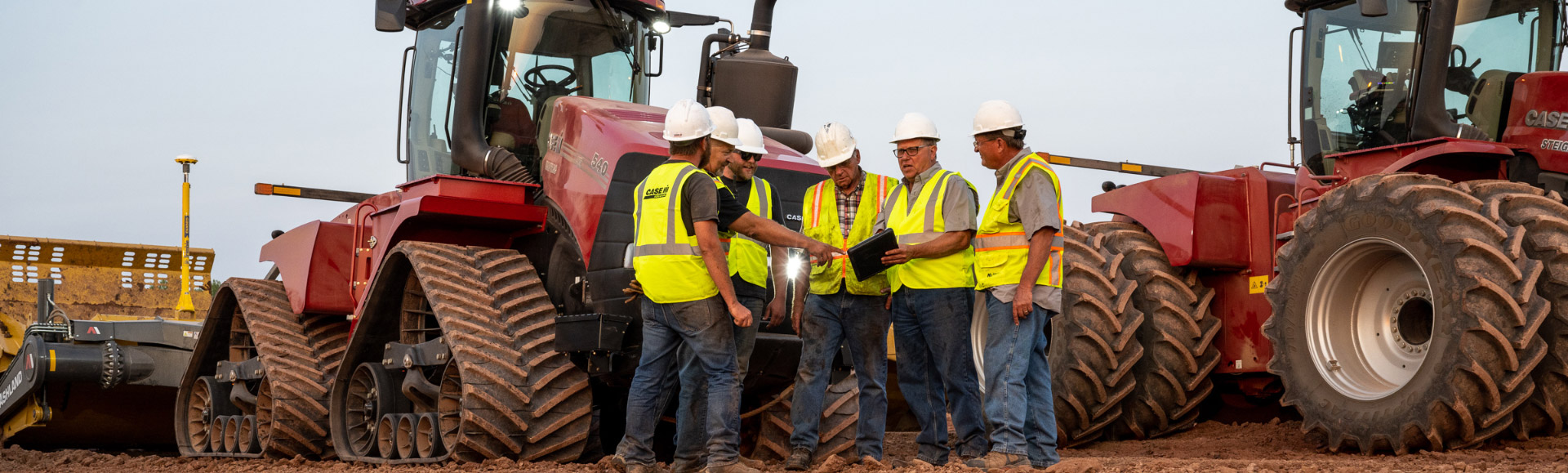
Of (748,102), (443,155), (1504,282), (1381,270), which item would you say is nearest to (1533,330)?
(1504,282)

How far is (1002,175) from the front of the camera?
20.4ft

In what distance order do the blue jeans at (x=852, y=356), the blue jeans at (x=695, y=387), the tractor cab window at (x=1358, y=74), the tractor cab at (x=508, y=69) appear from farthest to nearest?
the tractor cab at (x=508, y=69)
the tractor cab window at (x=1358, y=74)
the blue jeans at (x=852, y=356)
the blue jeans at (x=695, y=387)

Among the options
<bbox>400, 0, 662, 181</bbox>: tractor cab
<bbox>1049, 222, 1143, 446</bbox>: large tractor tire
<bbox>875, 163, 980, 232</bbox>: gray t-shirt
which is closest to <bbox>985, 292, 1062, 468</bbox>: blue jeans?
<bbox>875, 163, 980, 232</bbox>: gray t-shirt

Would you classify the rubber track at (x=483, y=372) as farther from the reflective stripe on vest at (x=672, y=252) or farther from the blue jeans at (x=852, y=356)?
the blue jeans at (x=852, y=356)

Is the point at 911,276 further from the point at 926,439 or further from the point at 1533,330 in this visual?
the point at 1533,330

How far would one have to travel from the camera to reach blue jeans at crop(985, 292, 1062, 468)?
19.6ft

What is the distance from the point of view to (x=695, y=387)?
659 centimetres

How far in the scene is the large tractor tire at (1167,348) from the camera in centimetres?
880

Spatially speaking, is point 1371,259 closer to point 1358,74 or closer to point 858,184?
point 1358,74

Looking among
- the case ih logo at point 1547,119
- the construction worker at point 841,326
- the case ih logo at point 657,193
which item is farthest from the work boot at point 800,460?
the case ih logo at point 1547,119

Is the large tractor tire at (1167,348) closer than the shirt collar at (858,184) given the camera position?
No

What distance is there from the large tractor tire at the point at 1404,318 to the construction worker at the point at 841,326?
2254mm

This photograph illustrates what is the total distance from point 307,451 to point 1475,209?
7.23 metres

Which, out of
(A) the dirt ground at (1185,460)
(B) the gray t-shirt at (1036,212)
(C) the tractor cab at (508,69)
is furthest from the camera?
(C) the tractor cab at (508,69)
